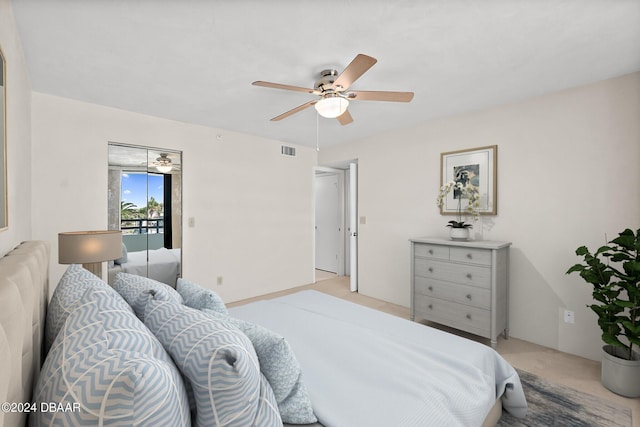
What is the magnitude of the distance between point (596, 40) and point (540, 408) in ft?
7.99

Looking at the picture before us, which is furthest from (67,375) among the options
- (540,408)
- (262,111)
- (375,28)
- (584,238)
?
(584,238)

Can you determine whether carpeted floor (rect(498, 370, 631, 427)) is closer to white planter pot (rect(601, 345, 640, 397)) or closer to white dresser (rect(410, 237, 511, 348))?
white planter pot (rect(601, 345, 640, 397))

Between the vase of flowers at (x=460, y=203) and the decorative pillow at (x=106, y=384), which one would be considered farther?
the vase of flowers at (x=460, y=203)

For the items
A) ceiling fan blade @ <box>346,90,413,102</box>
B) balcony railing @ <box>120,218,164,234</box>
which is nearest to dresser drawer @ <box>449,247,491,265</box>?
ceiling fan blade @ <box>346,90,413,102</box>

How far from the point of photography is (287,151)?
477cm

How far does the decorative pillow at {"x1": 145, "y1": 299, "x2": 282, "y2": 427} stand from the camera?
0.81 m

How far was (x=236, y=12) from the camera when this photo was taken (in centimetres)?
166

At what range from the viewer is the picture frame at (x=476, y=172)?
315cm

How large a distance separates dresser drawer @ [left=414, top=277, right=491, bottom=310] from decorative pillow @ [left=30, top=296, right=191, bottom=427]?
2.79 metres

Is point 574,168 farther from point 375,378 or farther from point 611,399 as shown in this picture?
point 375,378

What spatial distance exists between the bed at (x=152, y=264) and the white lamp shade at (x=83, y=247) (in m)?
1.27

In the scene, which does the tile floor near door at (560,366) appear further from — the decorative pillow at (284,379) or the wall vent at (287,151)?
the wall vent at (287,151)

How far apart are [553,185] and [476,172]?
71 cm

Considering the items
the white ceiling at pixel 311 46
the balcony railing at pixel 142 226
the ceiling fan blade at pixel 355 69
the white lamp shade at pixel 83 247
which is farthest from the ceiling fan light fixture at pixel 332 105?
the balcony railing at pixel 142 226
